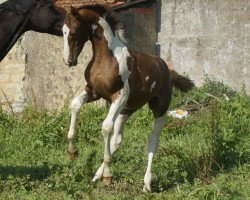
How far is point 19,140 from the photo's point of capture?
10211 millimetres

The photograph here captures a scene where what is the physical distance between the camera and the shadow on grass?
792 cm

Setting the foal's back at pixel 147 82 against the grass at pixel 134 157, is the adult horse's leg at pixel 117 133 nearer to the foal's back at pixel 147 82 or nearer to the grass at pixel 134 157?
the foal's back at pixel 147 82

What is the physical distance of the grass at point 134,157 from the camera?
22.8ft

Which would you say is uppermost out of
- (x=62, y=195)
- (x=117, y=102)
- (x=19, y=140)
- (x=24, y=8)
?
(x=24, y=8)

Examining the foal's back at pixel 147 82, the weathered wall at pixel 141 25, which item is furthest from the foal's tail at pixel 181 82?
the weathered wall at pixel 141 25

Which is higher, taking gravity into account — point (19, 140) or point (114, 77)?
point (114, 77)

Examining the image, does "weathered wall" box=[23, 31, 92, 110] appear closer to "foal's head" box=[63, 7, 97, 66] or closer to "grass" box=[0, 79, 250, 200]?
"grass" box=[0, 79, 250, 200]

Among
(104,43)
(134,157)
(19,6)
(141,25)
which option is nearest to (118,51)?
(104,43)

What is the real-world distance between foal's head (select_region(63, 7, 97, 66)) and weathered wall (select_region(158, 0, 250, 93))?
8.19 m

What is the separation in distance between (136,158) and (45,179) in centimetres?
163

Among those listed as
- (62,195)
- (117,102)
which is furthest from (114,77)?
(62,195)

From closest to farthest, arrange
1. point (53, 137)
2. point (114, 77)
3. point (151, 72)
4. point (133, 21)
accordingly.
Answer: point (114, 77)
point (151, 72)
point (53, 137)
point (133, 21)

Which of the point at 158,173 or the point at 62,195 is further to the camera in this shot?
the point at 158,173

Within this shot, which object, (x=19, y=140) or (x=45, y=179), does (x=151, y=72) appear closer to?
(x=45, y=179)
